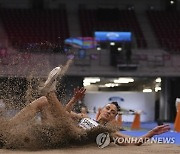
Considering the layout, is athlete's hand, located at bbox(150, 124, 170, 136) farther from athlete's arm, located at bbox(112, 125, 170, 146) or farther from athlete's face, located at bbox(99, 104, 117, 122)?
athlete's face, located at bbox(99, 104, 117, 122)

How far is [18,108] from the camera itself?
5.95m

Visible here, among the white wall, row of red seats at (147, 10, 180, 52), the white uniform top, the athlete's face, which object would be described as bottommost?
the white uniform top

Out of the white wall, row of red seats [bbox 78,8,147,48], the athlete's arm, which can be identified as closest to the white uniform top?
the athlete's arm

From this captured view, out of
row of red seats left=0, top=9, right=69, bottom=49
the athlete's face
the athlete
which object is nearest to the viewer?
the athlete

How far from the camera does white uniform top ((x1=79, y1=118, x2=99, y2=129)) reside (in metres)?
5.12

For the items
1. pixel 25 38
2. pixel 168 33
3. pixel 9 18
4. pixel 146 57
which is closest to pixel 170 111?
pixel 146 57

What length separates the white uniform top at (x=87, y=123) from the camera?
512 centimetres

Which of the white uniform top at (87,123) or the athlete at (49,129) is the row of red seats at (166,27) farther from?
the athlete at (49,129)

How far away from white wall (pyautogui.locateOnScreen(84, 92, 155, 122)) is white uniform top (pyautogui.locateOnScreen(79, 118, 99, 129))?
47.8 feet

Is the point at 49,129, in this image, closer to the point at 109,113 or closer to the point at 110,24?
the point at 109,113

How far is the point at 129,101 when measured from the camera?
20.3m

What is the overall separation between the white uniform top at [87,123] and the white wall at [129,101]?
47.8ft

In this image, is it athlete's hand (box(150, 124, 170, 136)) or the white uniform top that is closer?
athlete's hand (box(150, 124, 170, 136))

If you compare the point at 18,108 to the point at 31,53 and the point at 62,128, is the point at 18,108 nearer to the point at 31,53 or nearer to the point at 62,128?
the point at 62,128
